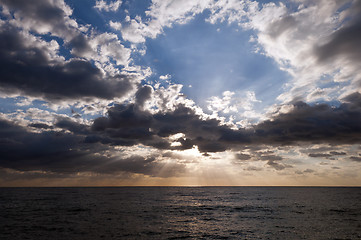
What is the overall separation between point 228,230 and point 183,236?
8.54 metres

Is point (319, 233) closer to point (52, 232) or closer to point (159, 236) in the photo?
point (159, 236)

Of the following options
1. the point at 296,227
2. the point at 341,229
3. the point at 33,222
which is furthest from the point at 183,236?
the point at 33,222

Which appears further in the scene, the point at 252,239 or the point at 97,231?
the point at 97,231

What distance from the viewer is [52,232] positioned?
111 feet

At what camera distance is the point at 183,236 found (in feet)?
105

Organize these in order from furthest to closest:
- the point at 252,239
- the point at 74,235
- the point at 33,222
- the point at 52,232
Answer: the point at 33,222, the point at 52,232, the point at 74,235, the point at 252,239

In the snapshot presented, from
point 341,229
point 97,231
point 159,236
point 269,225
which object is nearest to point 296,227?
point 269,225

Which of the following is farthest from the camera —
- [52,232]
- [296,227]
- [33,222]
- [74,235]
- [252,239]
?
[33,222]

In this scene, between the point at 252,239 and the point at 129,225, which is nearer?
the point at 252,239

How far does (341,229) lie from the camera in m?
35.8

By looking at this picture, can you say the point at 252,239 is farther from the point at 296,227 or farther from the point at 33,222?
the point at 33,222

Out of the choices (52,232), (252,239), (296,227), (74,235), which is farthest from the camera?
(296,227)

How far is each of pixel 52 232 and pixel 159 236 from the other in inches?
666

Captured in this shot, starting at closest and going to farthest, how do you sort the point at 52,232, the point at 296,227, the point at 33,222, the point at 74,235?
the point at 74,235
the point at 52,232
the point at 296,227
the point at 33,222
